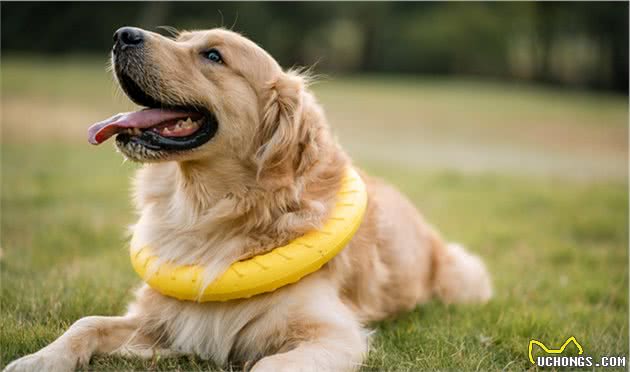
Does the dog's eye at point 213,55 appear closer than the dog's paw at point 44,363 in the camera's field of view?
No

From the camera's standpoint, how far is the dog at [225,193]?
3717 millimetres

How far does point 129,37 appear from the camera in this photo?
A: 12.6ft

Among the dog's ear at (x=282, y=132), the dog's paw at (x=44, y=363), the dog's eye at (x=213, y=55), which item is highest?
the dog's eye at (x=213, y=55)

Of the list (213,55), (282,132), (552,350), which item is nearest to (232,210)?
(282,132)

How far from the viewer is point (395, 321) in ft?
15.3

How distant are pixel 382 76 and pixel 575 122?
23265 mm

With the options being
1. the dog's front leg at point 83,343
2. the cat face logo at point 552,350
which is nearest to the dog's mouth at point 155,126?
the dog's front leg at point 83,343

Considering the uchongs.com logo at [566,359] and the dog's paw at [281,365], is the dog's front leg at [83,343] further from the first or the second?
the uchongs.com logo at [566,359]

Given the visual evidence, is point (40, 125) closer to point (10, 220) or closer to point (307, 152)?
point (10, 220)

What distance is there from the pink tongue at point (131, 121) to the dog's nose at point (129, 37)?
1.38 ft

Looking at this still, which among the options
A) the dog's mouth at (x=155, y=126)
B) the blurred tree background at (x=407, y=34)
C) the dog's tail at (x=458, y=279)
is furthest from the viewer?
the blurred tree background at (x=407, y=34)

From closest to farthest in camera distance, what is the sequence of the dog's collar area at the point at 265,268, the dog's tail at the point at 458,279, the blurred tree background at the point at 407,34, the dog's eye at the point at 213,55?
the dog's collar area at the point at 265,268, the dog's eye at the point at 213,55, the dog's tail at the point at 458,279, the blurred tree background at the point at 407,34

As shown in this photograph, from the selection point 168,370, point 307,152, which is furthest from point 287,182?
point 168,370

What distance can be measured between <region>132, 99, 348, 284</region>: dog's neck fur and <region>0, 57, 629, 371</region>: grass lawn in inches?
27.4
